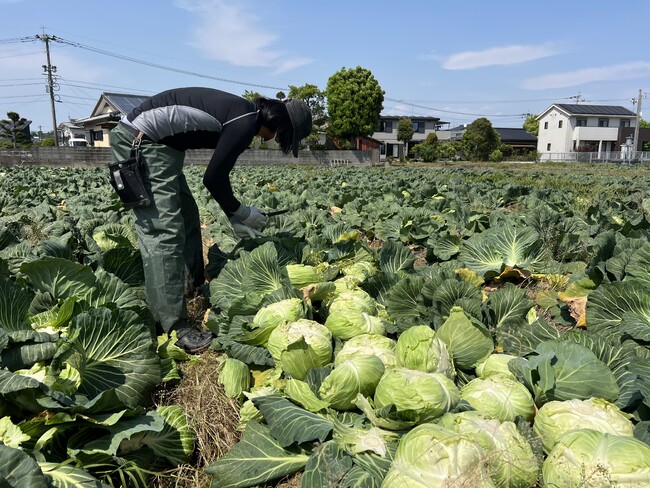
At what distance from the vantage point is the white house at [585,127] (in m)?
69.4

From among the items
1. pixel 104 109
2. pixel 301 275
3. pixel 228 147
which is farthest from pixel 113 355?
pixel 104 109

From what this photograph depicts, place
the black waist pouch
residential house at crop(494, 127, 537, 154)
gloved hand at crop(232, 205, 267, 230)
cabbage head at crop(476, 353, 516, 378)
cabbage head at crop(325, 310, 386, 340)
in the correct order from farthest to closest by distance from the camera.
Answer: residential house at crop(494, 127, 537, 154), gloved hand at crop(232, 205, 267, 230), the black waist pouch, cabbage head at crop(325, 310, 386, 340), cabbage head at crop(476, 353, 516, 378)

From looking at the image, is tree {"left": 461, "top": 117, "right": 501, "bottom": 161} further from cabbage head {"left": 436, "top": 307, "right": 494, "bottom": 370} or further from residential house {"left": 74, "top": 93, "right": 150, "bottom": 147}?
cabbage head {"left": 436, "top": 307, "right": 494, "bottom": 370}

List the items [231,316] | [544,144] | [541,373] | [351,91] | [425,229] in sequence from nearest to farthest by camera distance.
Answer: [541,373]
[231,316]
[425,229]
[351,91]
[544,144]

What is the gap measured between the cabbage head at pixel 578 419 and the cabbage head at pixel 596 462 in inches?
4.6

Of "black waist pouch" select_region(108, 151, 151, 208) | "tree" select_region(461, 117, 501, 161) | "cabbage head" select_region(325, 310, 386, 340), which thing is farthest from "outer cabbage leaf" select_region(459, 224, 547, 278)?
"tree" select_region(461, 117, 501, 161)

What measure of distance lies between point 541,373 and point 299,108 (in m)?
2.46

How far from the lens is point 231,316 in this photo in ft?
10.8

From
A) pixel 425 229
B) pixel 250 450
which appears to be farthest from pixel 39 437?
pixel 425 229

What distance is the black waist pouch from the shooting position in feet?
10.9

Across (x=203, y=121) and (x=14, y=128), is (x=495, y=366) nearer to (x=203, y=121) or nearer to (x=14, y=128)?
(x=203, y=121)

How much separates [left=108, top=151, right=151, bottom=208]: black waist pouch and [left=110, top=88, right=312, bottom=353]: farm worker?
0.09 metres

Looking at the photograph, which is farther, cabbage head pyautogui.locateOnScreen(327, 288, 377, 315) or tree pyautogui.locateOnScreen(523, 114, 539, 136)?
tree pyautogui.locateOnScreen(523, 114, 539, 136)

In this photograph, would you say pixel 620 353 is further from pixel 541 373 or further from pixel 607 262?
pixel 607 262
